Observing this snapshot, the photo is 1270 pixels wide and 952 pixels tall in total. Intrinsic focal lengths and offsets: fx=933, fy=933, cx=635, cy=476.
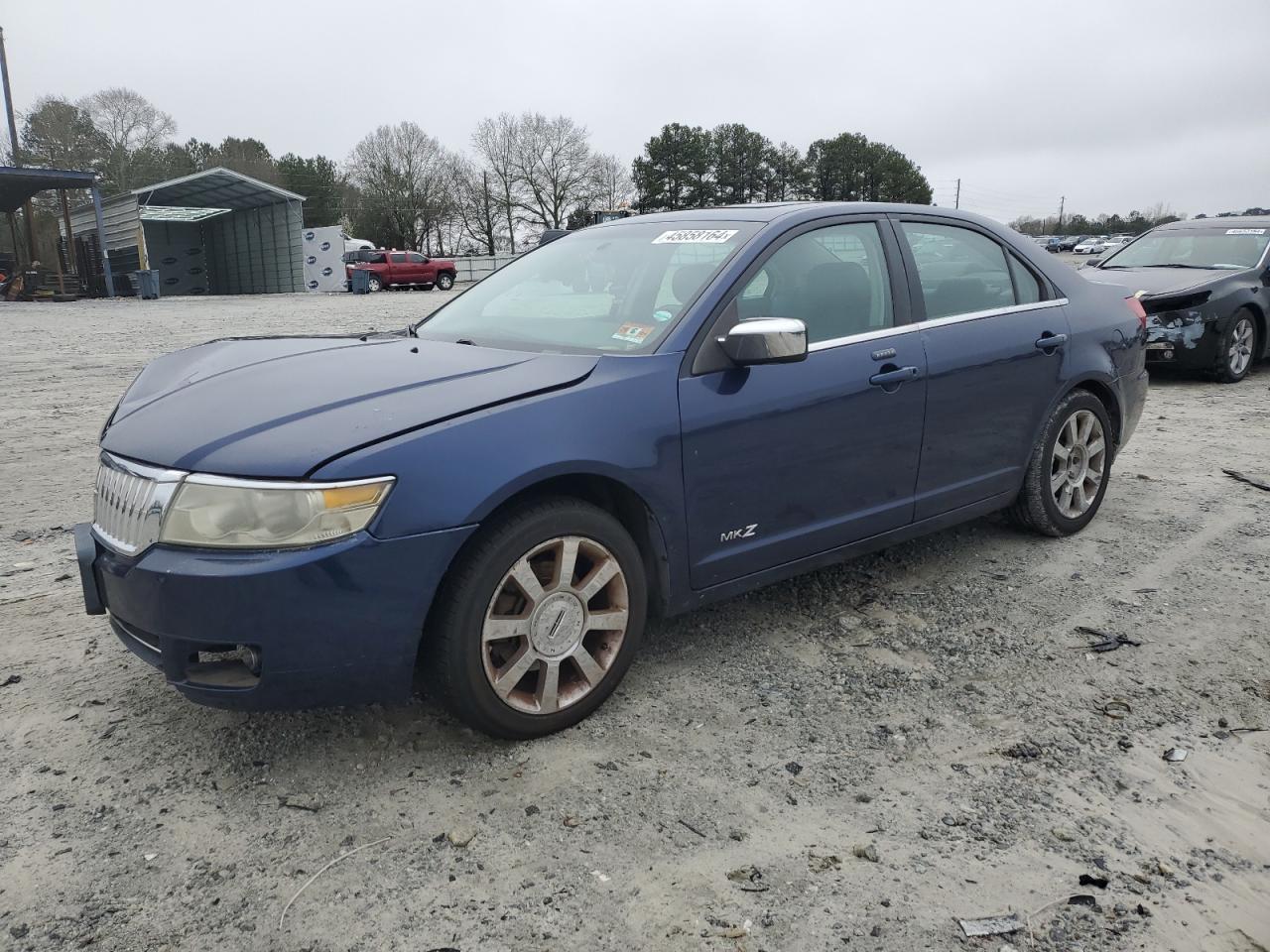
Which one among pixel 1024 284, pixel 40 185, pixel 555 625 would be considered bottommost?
pixel 555 625

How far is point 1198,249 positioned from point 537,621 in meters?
9.99

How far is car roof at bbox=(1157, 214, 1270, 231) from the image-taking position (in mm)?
9918

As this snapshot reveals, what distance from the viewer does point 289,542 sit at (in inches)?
94.1

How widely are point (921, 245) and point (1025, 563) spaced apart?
5.17ft

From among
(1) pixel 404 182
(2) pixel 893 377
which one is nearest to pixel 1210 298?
(2) pixel 893 377

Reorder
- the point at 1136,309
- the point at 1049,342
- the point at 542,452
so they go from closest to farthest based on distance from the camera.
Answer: the point at 542,452
the point at 1049,342
the point at 1136,309

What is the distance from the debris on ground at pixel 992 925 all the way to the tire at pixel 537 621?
126 centimetres

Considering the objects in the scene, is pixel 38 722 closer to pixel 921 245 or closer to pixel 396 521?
pixel 396 521

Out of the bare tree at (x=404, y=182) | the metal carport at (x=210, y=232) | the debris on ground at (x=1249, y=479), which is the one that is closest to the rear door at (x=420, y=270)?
the metal carport at (x=210, y=232)

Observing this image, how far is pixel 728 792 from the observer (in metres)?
2.62

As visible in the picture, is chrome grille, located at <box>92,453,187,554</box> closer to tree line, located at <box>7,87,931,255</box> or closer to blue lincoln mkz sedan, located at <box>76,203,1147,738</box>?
blue lincoln mkz sedan, located at <box>76,203,1147,738</box>

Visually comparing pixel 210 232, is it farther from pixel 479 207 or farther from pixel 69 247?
pixel 479 207

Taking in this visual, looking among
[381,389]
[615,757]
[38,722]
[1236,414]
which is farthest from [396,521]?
[1236,414]

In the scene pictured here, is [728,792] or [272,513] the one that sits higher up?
[272,513]
